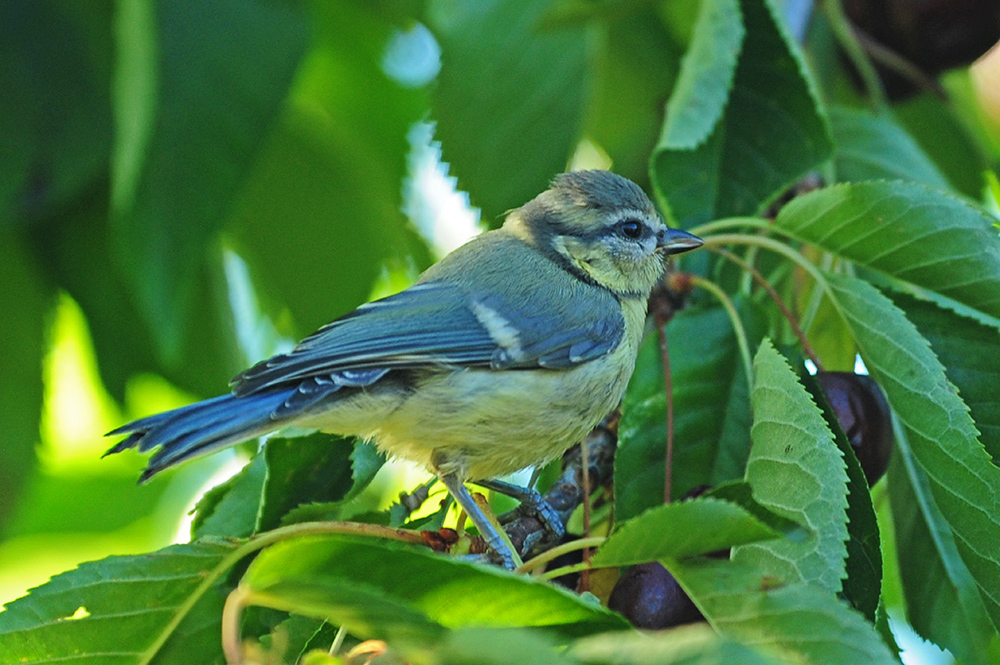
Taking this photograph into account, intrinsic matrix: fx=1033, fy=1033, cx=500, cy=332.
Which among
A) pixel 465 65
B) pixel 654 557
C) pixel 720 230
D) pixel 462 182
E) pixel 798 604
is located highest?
pixel 465 65

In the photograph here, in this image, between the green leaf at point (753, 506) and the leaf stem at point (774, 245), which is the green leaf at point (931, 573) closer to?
the leaf stem at point (774, 245)

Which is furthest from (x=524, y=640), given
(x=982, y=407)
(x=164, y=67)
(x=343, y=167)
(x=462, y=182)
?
(x=343, y=167)

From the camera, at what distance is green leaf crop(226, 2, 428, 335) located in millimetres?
2758

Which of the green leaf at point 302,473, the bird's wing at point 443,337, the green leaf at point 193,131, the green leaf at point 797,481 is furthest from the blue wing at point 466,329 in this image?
the green leaf at point 797,481

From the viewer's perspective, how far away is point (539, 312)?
86.7 inches

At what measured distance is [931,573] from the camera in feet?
5.66

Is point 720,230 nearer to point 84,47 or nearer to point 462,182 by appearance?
point 462,182

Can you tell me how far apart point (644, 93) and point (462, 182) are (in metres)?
0.79

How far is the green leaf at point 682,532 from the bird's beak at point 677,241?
94 centimetres

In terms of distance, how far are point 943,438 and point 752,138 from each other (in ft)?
2.90

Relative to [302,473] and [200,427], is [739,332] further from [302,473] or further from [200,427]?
[200,427]

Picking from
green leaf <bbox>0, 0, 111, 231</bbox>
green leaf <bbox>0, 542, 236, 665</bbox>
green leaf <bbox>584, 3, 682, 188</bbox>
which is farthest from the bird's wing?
green leaf <bbox>0, 0, 111, 231</bbox>

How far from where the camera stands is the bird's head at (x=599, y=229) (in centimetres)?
243

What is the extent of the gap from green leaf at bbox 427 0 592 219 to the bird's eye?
8.4 inches
